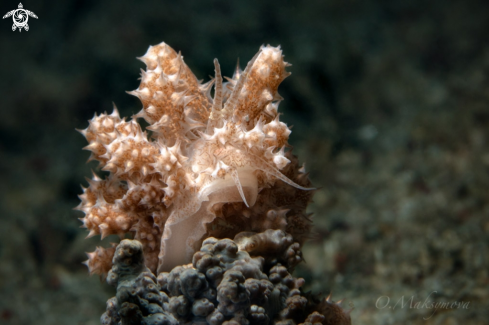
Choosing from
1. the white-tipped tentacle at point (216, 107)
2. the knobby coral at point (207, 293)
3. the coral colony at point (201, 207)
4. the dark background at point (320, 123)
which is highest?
the dark background at point (320, 123)

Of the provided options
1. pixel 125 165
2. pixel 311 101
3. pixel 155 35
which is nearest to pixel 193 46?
pixel 155 35

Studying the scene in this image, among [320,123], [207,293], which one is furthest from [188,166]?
[320,123]

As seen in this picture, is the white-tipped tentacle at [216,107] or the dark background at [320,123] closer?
the white-tipped tentacle at [216,107]

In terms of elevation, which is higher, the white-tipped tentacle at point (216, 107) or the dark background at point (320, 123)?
the dark background at point (320, 123)

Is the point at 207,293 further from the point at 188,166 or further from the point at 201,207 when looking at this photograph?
the point at 188,166

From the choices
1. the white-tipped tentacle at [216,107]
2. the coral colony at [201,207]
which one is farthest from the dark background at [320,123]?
the white-tipped tentacle at [216,107]

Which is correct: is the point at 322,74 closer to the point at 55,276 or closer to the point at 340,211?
the point at 340,211

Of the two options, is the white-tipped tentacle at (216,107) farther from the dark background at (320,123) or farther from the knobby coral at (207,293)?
the dark background at (320,123)
